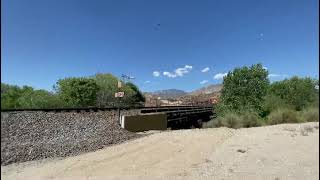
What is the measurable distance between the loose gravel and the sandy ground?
27 cm

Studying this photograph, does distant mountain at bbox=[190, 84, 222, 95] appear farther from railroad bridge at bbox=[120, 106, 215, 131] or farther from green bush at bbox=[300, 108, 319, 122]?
green bush at bbox=[300, 108, 319, 122]

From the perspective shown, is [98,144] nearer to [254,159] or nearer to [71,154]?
[71,154]

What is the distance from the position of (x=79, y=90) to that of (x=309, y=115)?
44.3 metres

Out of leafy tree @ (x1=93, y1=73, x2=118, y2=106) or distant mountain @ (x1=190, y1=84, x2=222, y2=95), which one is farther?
leafy tree @ (x1=93, y1=73, x2=118, y2=106)

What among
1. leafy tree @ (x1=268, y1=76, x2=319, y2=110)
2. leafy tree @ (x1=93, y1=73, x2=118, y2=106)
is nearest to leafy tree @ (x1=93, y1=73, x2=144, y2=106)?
leafy tree @ (x1=93, y1=73, x2=118, y2=106)

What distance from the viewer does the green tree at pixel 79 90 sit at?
43.6m

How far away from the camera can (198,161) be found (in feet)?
35.2

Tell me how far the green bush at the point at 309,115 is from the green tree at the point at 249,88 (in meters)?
2.64

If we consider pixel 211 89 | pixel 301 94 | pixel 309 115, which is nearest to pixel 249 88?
pixel 301 94

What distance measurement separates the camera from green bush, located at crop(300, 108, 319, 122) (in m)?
2.16

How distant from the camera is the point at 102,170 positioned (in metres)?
8.31

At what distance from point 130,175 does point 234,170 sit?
2.46 metres

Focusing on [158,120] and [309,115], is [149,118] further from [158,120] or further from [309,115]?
[309,115]

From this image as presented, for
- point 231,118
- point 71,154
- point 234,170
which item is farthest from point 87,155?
point 231,118
